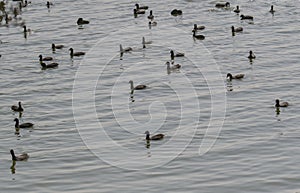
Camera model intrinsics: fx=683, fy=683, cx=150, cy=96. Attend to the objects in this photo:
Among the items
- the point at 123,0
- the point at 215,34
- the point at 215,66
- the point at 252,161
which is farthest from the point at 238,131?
the point at 123,0

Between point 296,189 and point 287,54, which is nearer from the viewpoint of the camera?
point 296,189

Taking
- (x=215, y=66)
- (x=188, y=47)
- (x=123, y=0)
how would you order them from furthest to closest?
(x=123, y=0) < (x=188, y=47) < (x=215, y=66)

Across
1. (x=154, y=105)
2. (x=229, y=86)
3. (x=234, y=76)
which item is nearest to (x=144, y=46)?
(x=234, y=76)

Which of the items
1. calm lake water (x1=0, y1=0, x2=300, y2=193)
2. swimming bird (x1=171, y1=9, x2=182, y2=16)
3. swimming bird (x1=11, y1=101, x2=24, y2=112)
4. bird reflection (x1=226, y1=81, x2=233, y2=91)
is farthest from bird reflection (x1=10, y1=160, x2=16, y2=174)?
swimming bird (x1=171, y1=9, x2=182, y2=16)

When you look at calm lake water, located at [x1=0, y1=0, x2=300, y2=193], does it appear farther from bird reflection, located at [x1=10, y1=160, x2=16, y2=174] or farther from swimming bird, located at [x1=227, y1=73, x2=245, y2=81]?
swimming bird, located at [x1=227, y1=73, x2=245, y2=81]

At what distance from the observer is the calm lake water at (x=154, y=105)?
2966cm

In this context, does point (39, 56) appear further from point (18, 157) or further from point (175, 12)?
point (18, 157)

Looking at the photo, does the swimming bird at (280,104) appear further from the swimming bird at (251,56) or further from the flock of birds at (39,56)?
the flock of birds at (39,56)

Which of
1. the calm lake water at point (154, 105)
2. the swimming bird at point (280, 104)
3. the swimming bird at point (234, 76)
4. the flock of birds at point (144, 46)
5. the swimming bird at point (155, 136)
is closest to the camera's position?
the calm lake water at point (154, 105)

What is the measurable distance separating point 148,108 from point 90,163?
25.1ft

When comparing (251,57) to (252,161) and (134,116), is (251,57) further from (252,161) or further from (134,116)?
(252,161)

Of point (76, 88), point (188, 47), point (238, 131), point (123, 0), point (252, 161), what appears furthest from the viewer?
point (123, 0)

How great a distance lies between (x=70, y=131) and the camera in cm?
3478

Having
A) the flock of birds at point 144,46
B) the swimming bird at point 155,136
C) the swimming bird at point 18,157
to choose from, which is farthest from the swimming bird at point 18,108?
the swimming bird at point 155,136
